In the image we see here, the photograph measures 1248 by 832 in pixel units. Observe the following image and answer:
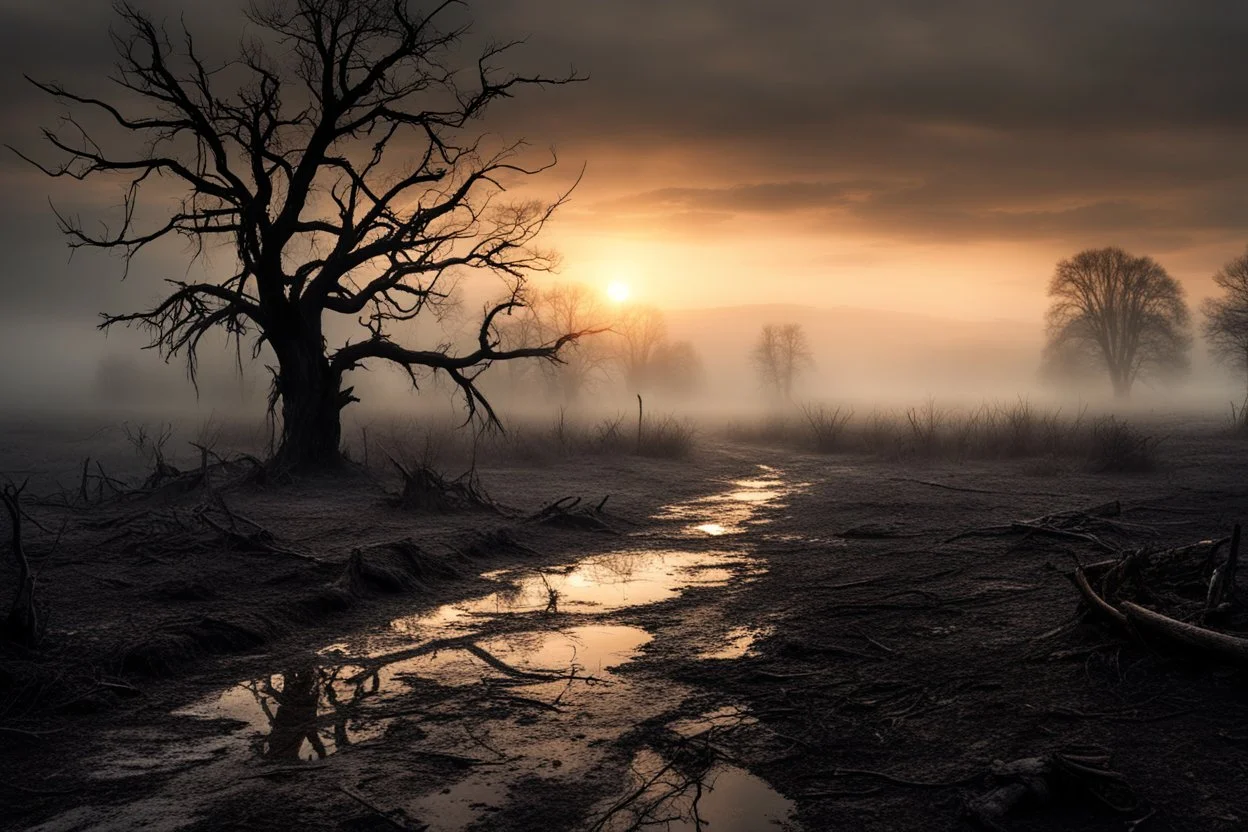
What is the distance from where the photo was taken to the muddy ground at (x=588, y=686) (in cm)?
376

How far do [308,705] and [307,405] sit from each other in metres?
11.1

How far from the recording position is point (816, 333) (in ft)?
639

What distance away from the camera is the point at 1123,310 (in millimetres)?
51969

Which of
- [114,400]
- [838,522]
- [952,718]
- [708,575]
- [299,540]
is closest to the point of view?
[952,718]

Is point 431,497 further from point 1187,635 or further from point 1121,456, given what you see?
point 1121,456

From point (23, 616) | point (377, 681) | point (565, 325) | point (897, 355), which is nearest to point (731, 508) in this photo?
point (377, 681)

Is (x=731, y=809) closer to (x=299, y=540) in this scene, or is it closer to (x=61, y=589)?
(x=61, y=589)

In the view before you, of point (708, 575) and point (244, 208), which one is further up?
point (244, 208)

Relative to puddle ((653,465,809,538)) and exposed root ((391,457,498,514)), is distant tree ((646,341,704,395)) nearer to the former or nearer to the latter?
puddle ((653,465,809,538))

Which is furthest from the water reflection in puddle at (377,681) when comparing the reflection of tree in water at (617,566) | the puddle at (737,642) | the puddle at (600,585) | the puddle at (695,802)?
the reflection of tree in water at (617,566)

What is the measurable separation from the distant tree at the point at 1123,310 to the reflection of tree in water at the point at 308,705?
55784mm

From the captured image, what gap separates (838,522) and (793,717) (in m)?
7.12

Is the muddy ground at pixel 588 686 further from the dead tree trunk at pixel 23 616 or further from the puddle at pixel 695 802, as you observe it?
the dead tree trunk at pixel 23 616

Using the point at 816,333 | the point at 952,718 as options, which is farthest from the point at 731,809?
the point at 816,333
